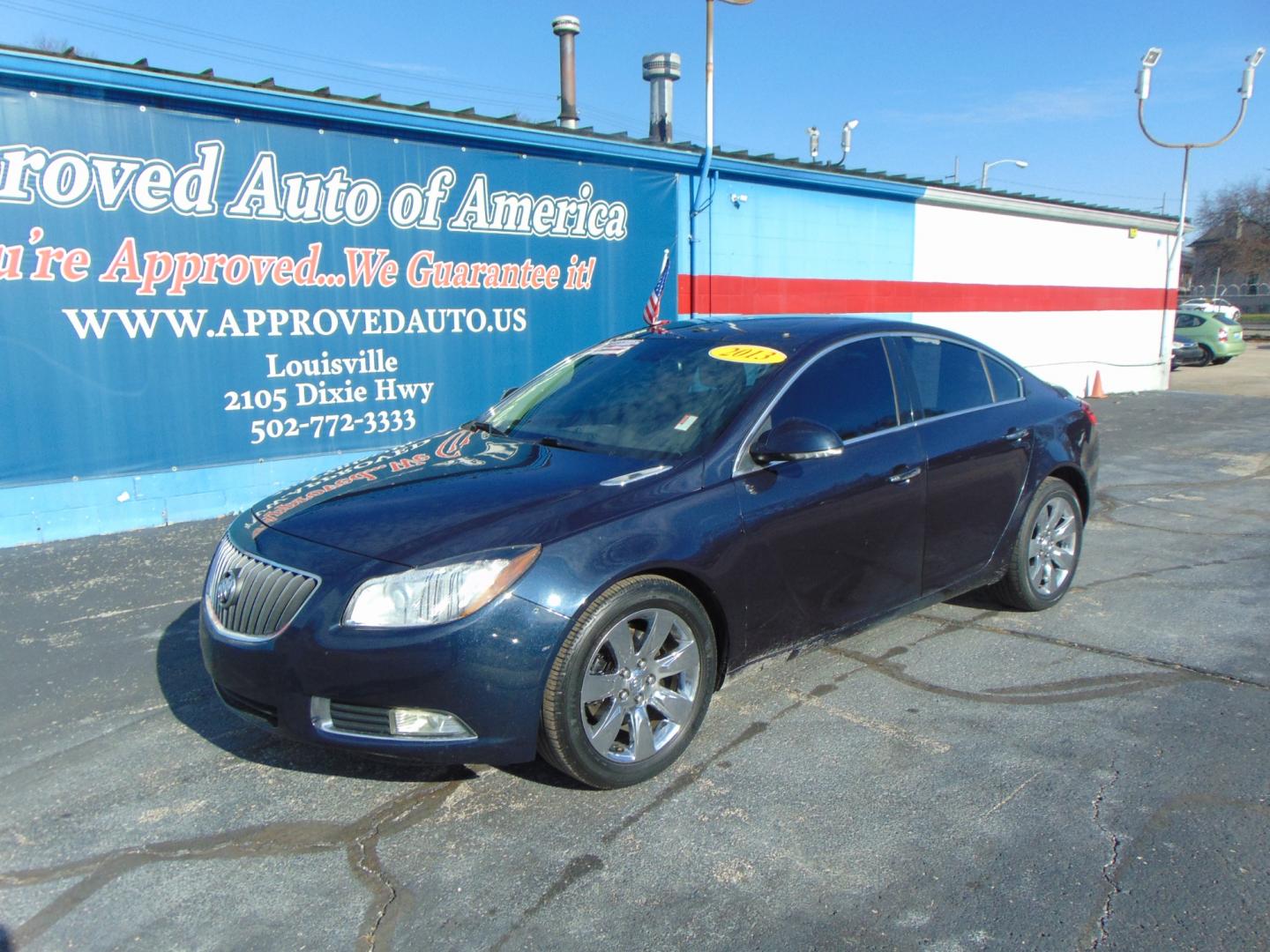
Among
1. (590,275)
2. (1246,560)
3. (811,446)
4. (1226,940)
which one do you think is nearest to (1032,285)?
(590,275)

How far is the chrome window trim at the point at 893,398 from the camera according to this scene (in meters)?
3.77

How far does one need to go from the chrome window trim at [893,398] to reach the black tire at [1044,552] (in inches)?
22.7

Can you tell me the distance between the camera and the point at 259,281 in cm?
823

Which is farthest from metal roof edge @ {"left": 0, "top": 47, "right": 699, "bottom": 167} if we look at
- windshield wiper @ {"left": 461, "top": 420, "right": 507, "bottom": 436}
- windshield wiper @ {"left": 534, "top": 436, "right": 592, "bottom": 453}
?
windshield wiper @ {"left": 534, "top": 436, "right": 592, "bottom": 453}

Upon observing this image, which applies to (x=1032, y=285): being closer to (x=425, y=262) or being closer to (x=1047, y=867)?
(x=425, y=262)

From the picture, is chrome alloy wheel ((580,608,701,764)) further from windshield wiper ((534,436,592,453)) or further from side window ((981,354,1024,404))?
side window ((981,354,1024,404))

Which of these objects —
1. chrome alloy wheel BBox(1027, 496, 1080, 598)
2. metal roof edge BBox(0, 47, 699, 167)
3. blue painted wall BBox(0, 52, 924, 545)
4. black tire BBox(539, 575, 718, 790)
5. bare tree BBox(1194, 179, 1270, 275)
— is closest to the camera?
black tire BBox(539, 575, 718, 790)

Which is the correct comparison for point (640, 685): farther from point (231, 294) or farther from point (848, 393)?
point (231, 294)

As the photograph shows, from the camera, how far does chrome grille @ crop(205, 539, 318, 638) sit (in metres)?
3.18

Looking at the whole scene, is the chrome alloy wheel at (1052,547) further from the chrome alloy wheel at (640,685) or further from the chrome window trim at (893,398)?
the chrome alloy wheel at (640,685)

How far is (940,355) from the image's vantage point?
4.88 meters

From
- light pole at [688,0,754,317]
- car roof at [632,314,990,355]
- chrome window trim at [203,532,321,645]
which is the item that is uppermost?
light pole at [688,0,754,317]

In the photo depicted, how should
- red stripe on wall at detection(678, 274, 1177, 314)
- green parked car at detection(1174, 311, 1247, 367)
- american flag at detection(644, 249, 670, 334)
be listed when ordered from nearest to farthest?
american flag at detection(644, 249, 670, 334) → red stripe on wall at detection(678, 274, 1177, 314) → green parked car at detection(1174, 311, 1247, 367)

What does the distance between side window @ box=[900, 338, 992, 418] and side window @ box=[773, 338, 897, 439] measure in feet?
0.79
